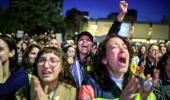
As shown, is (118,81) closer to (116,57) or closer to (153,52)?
(116,57)

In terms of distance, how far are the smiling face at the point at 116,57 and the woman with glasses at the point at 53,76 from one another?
381 mm

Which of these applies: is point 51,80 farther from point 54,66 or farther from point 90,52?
point 90,52

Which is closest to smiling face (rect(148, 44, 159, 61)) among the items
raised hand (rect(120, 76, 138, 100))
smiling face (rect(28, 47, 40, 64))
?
smiling face (rect(28, 47, 40, 64))

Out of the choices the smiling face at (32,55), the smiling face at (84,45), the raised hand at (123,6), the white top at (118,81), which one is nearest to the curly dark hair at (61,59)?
the white top at (118,81)

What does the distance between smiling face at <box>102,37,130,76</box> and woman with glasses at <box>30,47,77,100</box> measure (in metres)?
0.38

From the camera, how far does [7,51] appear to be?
4.55 m

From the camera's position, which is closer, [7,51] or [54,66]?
[54,66]

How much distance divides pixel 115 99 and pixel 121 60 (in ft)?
1.07

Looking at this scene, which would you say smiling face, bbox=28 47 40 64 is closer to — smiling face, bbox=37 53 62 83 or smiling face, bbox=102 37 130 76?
smiling face, bbox=37 53 62 83

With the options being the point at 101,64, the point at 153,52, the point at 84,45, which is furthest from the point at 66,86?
the point at 153,52

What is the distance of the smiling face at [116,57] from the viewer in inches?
148

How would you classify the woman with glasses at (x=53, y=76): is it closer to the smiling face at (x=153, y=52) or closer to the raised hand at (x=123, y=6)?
the raised hand at (x=123, y=6)

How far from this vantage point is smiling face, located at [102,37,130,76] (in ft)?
12.3

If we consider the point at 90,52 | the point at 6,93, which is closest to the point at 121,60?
the point at 6,93
